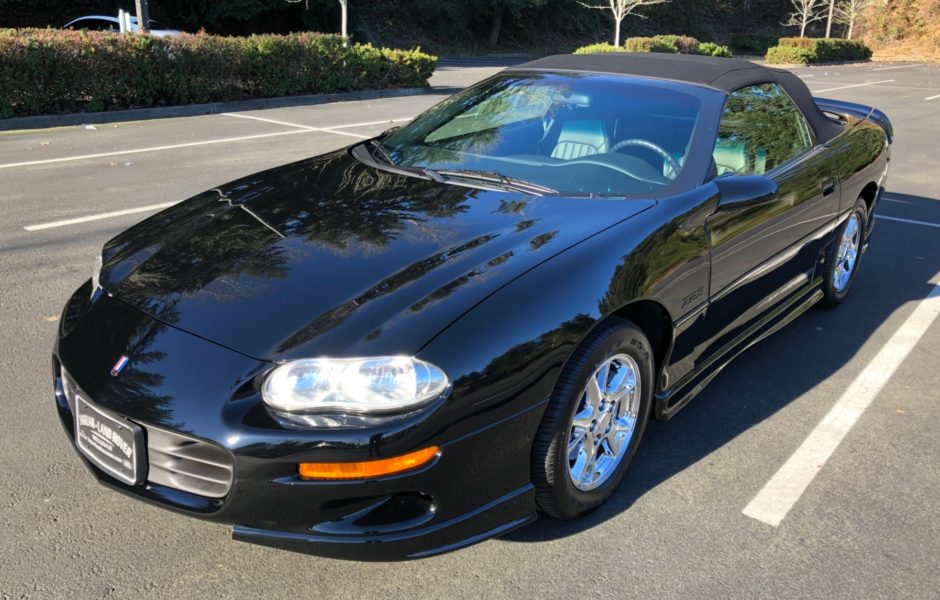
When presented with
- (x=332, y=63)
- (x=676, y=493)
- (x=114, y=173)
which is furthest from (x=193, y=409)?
(x=332, y=63)

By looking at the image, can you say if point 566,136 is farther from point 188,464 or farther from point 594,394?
point 188,464

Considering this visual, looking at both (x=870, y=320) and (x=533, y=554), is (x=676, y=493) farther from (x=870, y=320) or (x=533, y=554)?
(x=870, y=320)

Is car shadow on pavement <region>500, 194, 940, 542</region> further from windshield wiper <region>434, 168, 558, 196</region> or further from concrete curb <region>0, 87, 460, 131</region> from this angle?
concrete curb <region>0, 87, 460, 131</region>

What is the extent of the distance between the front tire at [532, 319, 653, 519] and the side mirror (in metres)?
0.78

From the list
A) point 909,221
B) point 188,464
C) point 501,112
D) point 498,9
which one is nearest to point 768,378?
point 501,112

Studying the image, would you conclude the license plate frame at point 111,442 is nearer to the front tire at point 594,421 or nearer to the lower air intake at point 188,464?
the lower air intake at point 188,464

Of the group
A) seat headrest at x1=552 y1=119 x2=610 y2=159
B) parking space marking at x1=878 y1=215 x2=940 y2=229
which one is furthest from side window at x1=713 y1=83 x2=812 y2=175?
parking space marking at x1=878 y1=215 x2=940 y2=229

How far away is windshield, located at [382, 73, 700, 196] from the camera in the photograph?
3.42m

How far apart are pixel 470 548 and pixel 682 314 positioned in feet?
3.93

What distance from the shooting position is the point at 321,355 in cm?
225

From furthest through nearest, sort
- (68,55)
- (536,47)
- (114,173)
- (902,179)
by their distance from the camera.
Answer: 1. (536,47)
2. (68,55)
3. (902,179)
4. (114,173)

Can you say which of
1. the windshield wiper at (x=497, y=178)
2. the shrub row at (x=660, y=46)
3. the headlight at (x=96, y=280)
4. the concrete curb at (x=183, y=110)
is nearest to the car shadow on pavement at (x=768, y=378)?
the windshield wiper at (x=497, y=178)

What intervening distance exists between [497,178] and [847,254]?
9.40 ft

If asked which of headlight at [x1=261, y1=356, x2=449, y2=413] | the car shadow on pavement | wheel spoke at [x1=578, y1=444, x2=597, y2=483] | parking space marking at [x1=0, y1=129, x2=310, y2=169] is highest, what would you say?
headlight at [x1=261, y1=356, x2=449, y2=413]
